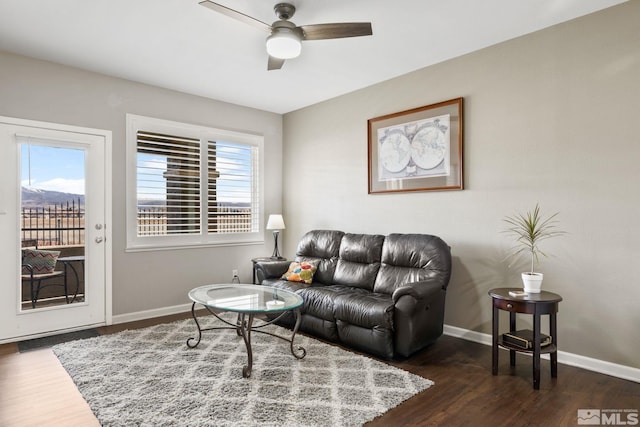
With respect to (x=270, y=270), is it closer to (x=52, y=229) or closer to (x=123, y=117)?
(x=52, y=229)

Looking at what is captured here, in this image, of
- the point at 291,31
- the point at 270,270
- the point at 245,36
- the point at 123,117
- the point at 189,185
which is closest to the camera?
the point at 291,31

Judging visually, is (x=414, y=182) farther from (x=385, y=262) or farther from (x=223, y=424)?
(x=223, y=424)

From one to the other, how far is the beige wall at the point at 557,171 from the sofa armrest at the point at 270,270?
4.45 feet

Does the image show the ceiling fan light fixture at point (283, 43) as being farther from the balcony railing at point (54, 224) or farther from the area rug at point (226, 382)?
the balcony railing at point (54, 224)

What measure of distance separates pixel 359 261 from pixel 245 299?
1.42 meters

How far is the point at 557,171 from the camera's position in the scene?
314 cm

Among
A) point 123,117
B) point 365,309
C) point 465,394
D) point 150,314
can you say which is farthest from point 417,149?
point 150,314

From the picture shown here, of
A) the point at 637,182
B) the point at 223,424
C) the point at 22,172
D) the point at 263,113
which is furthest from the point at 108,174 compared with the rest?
the point at 637,182

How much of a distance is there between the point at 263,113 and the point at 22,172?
3.06m

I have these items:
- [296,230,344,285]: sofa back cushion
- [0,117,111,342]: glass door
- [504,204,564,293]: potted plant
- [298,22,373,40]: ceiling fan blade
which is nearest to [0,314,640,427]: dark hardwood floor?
[0,117,111,342]: glass door

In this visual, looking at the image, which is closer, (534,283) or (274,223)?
(534,283)

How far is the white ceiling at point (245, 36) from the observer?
2.85m

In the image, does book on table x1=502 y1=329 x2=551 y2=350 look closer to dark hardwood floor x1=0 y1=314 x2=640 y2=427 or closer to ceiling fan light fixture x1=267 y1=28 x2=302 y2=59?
dark hardwood floor x1=0 y1=314 x2=640 y2=427

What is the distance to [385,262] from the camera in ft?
12.8
